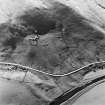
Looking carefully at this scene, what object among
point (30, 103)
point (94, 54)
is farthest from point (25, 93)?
point (94, 54)

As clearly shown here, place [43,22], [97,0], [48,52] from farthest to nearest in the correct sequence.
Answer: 1. [97,0]
2. [43,22]
3. [48,52]

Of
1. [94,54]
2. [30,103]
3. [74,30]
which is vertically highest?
[74,30]

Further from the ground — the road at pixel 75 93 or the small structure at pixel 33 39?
the small structure at pixel 33 39

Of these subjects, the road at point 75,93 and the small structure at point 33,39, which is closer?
the road at point 75,93

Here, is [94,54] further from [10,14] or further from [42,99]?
[10,14]

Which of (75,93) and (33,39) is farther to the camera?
(33,39)

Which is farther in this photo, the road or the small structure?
the small structure

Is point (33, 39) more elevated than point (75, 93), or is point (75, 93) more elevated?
point (33, 39)

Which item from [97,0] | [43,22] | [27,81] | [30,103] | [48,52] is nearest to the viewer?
[30,103]

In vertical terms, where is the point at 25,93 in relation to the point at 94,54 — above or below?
below

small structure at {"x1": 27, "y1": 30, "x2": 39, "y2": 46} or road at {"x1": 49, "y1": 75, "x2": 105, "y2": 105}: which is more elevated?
small structure at {"x1": 27, "y1": 30, "x2": 39, "y2": 46}

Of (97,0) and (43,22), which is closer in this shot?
(43,22)
